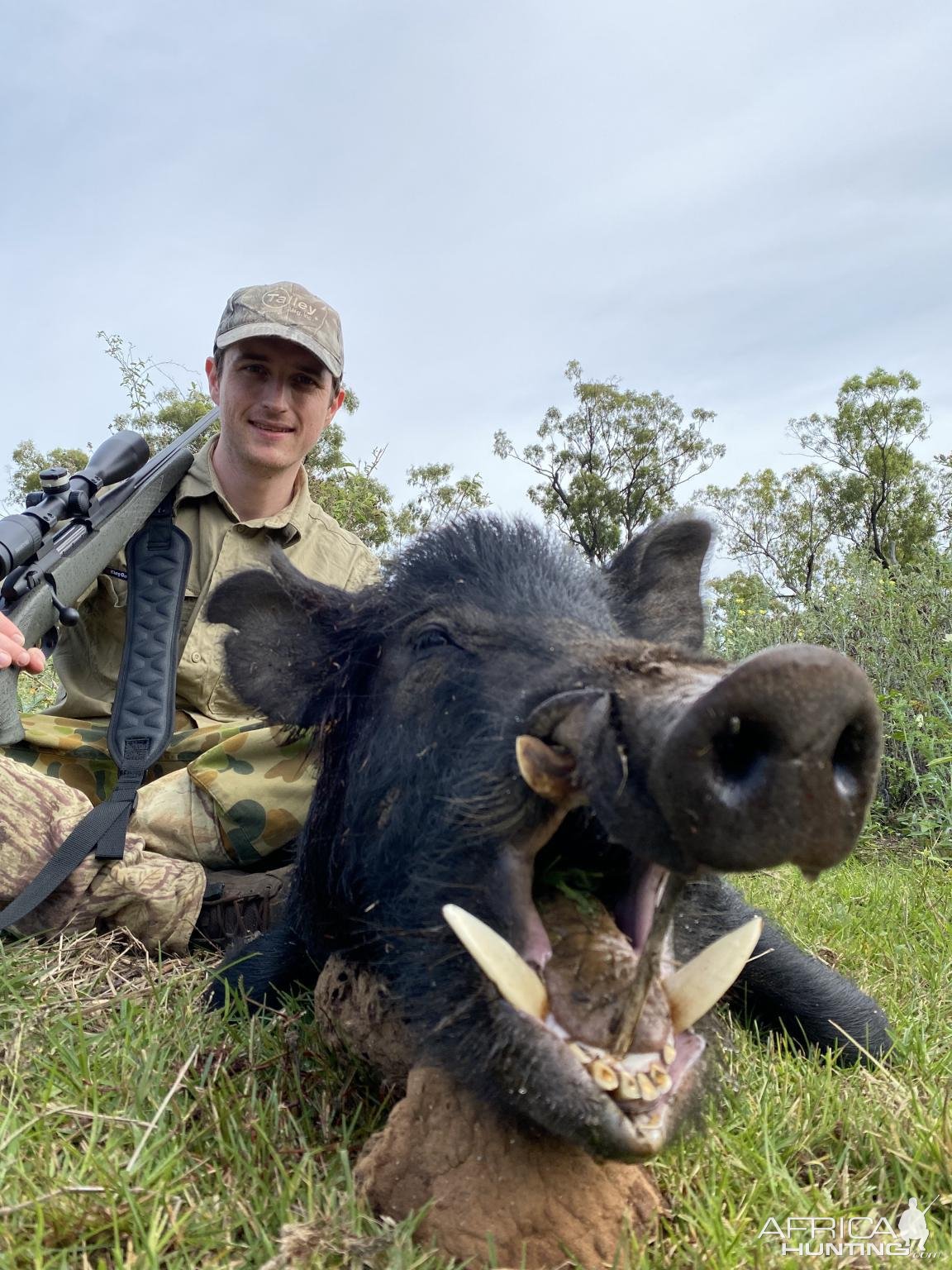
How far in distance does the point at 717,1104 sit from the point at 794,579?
25.3 meters

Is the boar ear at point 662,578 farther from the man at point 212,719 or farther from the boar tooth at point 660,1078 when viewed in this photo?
the boar tooth at point 660,1078

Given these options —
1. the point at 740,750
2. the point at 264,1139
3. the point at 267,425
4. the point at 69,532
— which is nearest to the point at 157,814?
the point at 69,532

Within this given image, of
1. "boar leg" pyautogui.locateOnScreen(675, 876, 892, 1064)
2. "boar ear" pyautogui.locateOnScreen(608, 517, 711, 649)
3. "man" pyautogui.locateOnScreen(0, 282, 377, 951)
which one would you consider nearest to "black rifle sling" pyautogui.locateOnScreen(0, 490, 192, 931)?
"man" pyautogui.locateOnScreen(0, 282, 377, 951)

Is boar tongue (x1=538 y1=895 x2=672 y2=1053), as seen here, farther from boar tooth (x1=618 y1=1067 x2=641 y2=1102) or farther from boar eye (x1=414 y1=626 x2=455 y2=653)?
boar eye (x1=414 y1=626 x2=455 y2=653)

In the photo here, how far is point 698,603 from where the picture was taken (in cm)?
300

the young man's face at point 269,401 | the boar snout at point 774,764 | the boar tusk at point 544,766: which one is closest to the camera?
the boar snout at point 774,764

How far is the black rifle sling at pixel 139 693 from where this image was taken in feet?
10.5

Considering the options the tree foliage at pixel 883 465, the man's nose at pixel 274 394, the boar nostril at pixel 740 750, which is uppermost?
the tree foliage at pixel 883 465

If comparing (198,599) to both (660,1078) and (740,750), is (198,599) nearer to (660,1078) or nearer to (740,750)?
(660,1078)

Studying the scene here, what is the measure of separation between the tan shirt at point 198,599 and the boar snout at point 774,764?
3.13 metres

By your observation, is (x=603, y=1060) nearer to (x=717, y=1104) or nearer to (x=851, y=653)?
(x=717, y=1104)

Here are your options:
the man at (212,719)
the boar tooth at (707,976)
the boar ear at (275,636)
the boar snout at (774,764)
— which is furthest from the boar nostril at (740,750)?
the man at (212,719)

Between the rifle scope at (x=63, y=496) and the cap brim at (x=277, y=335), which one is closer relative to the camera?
the rifle scope at (x=63, y=496)

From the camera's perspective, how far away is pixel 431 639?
2332 mm
